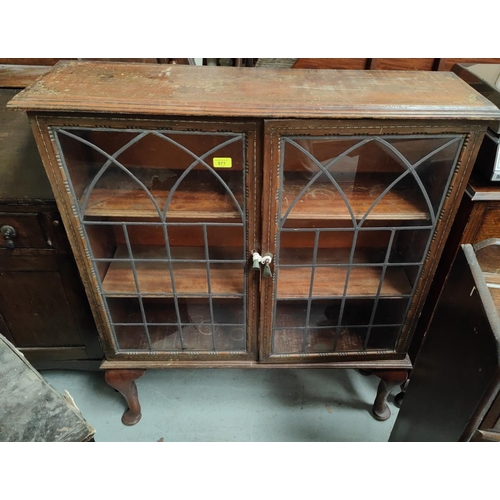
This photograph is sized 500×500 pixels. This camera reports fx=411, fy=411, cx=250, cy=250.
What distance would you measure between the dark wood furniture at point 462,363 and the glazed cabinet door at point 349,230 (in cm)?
26

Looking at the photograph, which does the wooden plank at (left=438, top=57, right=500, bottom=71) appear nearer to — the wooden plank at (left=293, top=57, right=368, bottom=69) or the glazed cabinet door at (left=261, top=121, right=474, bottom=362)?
the wooden plank at (left=293, top=57, right=368, bottom=69)

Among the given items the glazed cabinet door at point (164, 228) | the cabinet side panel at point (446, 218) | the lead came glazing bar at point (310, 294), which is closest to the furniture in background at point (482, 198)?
the cabinet side panel at point (446, 218)

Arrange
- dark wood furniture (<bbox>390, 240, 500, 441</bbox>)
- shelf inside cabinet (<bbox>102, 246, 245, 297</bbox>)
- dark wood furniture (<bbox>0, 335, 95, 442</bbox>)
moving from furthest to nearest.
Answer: shelf inside cabinet (<bbox>102, 246, 245, 297</bbox>), dark wood furniture (<bbox>0, 335, 95, 442</bbox>), dark wood furniture (<bbox>390, 240, 500, 441</bbox>)

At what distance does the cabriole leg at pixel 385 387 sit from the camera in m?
1.35

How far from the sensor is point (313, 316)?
1.28 metres

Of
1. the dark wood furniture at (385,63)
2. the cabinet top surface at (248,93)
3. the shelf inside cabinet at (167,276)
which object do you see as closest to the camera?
the cabinet top surface at (248,93)

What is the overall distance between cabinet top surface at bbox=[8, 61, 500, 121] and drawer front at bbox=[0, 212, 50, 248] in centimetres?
40

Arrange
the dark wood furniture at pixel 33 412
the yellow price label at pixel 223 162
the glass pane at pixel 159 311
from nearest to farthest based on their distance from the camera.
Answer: the dark wood furniture at pixel 33 412
the yellow price label at pixel 223 162
the glass pane at pixel 159 311

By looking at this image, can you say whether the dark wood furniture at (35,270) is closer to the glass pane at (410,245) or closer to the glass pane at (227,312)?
the glass pane at (227,312)

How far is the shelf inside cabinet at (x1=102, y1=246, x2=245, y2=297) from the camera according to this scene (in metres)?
1.17

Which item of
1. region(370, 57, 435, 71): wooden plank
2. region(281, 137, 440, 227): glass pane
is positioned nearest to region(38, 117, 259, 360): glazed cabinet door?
region(281, 137, 440, 227): glass pane

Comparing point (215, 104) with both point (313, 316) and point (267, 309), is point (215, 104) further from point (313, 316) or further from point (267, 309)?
point (313, 316)

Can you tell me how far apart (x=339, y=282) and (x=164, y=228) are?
1.76 ft

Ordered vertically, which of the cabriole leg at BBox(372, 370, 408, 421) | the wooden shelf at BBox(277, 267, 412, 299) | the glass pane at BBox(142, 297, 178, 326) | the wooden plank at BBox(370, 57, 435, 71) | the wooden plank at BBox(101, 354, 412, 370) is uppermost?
the wooden plank at BBox(370, 57, 435, 71)
